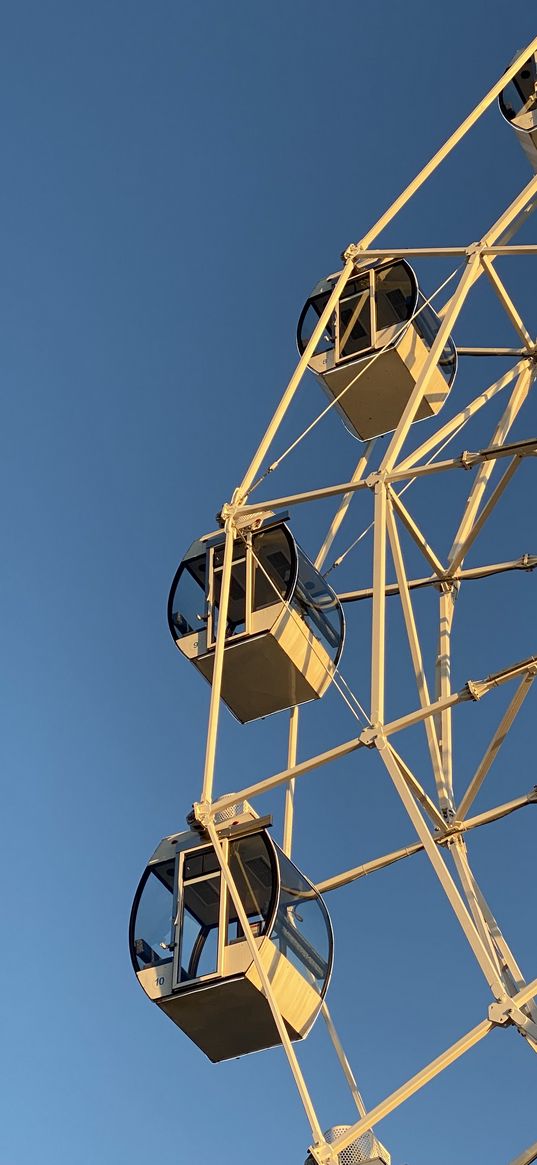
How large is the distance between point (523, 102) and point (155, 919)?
10.9 m

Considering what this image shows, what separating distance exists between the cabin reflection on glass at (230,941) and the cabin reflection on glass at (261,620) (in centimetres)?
190

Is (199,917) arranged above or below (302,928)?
above

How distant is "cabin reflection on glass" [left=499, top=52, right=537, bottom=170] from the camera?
21469 millimetres

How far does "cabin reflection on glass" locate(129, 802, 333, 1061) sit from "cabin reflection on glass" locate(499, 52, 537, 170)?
9.35m

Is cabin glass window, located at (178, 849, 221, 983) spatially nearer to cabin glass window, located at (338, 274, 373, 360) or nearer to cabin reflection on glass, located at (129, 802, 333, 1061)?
cabin reflection on glass, located at (129, 802, 333, 1061)

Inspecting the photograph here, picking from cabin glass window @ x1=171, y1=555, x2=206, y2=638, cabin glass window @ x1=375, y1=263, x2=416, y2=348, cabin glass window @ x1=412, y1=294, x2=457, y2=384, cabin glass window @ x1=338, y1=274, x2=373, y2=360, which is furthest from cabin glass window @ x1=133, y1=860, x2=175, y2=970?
cabin glass window @ x1=412, y1=294, x2=457, y2=384

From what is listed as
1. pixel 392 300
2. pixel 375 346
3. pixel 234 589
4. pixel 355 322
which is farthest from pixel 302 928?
pixel 392 300

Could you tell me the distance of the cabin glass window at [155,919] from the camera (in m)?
16.1

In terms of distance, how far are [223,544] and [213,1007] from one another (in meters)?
5.03

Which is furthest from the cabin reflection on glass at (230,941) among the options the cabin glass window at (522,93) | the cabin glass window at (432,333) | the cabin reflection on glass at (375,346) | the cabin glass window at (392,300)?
the cabin glass window at (522,93)

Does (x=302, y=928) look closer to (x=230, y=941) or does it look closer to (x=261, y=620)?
(x=230, y=941)

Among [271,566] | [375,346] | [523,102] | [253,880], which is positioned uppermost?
[523,102]

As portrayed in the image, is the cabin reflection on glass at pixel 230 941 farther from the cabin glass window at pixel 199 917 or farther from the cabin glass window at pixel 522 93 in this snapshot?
the cabin glass window at pixel 522 93

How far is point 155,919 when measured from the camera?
1634 cm
